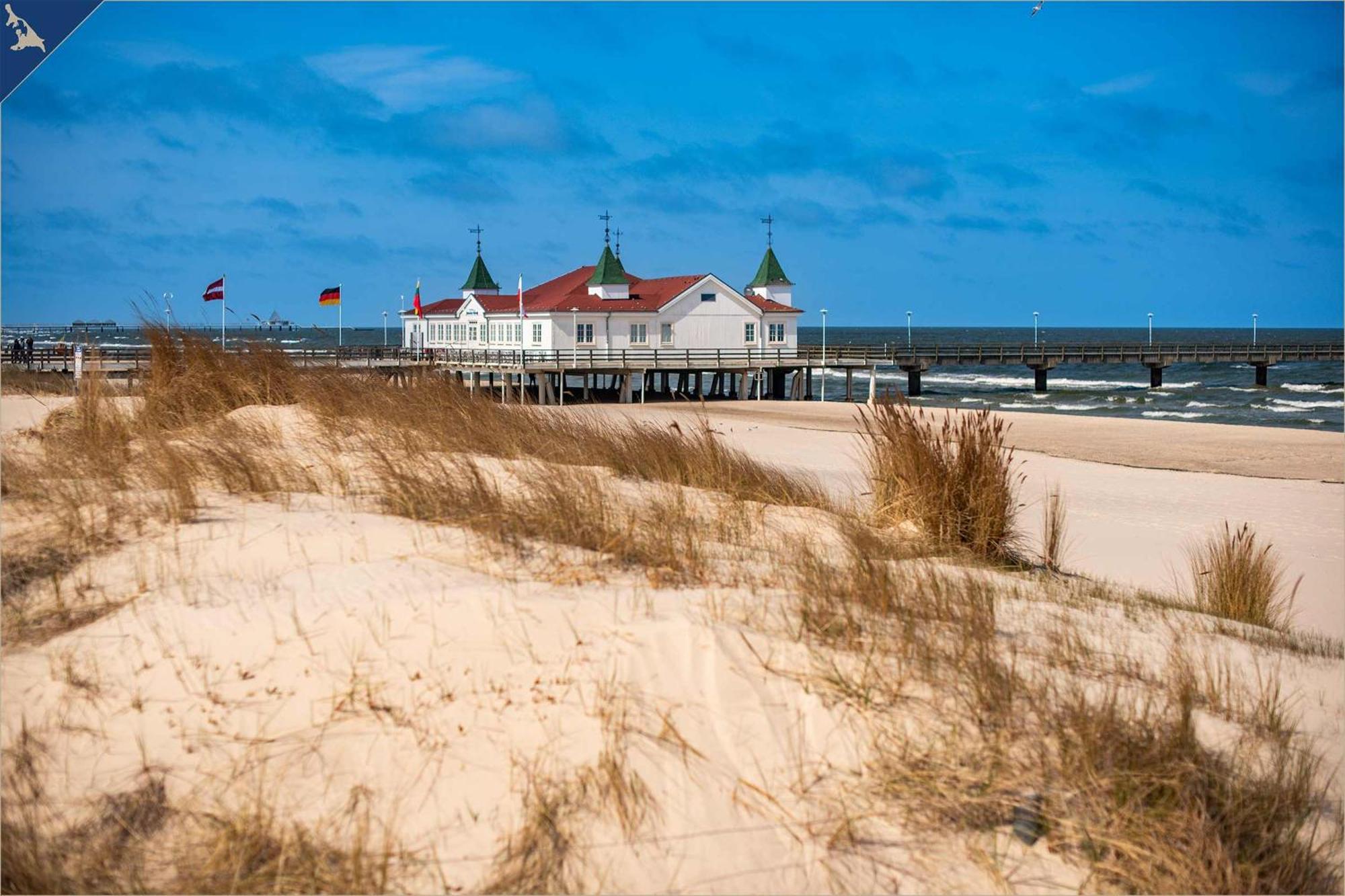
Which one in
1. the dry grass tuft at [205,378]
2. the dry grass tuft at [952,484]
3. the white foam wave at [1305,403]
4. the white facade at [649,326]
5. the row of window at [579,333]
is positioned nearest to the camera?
the dry grass tuft at [952,484]

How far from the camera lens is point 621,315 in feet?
176

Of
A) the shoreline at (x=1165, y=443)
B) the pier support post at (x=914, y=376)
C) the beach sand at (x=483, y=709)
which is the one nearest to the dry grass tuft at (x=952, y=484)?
the beach sand at (x=483, y=709)

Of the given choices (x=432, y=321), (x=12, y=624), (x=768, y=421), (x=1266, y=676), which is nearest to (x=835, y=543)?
(x=1266, y=676)

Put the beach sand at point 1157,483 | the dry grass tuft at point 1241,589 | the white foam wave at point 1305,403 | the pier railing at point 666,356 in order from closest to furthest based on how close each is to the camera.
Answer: the dry grass tuft at point 1241,589
the beach sand at point 1157,483
the pier railing at point 666,356
the white foam wave at point 1305,403

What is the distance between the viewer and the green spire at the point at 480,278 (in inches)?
2413

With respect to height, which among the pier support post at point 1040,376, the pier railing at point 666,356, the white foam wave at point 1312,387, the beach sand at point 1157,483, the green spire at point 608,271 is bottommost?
the beach sand at point 1157,483

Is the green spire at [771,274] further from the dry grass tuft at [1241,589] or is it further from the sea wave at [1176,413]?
the dry grass tuft at [1241,589]

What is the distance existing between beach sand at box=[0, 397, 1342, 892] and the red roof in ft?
154

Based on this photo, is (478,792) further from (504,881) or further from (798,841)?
(798,841)

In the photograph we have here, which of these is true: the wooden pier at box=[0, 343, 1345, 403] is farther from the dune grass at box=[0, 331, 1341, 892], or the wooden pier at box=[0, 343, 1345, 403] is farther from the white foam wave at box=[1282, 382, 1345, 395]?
the dune grass at box=[0, 331, 1341, 892]

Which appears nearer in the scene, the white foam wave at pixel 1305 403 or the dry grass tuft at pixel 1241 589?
the dry grass tuft at pixel 1241 589

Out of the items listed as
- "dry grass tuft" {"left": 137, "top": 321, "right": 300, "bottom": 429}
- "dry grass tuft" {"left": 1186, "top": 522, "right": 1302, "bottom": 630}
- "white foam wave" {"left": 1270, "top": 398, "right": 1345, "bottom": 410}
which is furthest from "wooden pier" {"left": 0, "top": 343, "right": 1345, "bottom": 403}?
"dry grass tuft" {"left": 1186, "top": 522, "right": 1302, "bottom": 630}

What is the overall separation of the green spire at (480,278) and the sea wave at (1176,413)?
34.0m

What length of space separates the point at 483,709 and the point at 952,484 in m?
4.97
